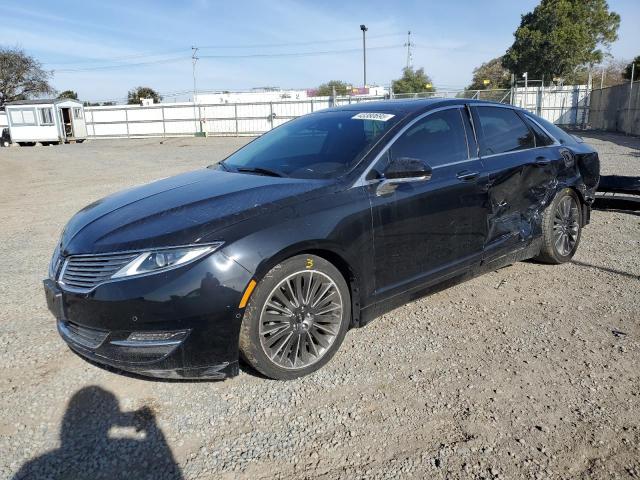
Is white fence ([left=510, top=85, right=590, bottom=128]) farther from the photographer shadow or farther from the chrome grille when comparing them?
the photographer shadow

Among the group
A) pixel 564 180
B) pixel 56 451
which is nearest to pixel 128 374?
pixel 56 451

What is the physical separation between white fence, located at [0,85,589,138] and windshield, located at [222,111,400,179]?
A: 83.7ft

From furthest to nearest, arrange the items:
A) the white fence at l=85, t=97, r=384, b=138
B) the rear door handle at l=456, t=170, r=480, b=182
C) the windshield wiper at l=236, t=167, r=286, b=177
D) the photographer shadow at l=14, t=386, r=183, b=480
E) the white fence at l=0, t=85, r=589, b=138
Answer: the white fence at l=85, t=97, r=384, b=138
the white fence at l=0, t=85, r=589, b=138
the rear door handle at l=456, t=170, r=480, b=182
the windshield wiper at l=236, t=167, r=286, b=177
the photographer shadow at l=14, t=386, r=183, b=480

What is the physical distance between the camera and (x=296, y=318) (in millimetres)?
3023

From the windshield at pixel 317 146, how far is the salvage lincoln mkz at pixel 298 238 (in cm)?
2

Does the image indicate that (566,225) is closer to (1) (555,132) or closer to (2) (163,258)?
(1) (555,132)

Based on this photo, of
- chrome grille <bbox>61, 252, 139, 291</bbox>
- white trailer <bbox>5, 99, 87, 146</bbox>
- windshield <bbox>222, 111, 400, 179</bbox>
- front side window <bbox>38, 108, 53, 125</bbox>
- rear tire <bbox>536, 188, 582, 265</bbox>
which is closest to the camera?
chrome grille <bbox>61, 252, 139, 291</bbox>

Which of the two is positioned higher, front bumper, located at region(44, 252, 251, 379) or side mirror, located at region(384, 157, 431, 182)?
side mirror, located at region(384, 157, 431, 182)

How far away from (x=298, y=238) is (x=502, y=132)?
8.20ft

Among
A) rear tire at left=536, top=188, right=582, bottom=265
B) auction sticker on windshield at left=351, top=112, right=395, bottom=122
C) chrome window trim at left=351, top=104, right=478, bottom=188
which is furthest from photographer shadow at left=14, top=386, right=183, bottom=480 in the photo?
rear tire at left=536, top=188, right=582, bottom=265

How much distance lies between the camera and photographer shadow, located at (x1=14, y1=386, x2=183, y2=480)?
2.33 metres

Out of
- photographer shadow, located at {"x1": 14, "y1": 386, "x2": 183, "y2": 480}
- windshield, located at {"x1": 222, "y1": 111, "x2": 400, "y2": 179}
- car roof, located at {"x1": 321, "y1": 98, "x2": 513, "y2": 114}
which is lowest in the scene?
photographer shadow, located at {"x1": 14, "y1": 386, "x2": 183, "y2": 480}

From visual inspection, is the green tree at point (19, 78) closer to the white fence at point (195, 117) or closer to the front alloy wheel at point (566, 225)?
the white fence at point (195, 117)

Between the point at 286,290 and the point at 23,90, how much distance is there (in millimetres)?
56994
